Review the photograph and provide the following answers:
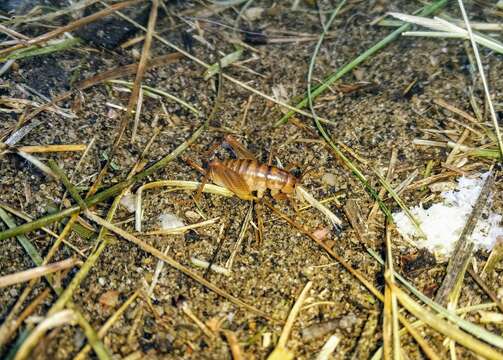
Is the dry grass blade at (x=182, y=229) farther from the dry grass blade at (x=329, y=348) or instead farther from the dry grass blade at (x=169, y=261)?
the dry grass blade at (x=329, y=348)

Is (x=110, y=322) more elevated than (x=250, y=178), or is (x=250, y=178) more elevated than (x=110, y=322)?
(x=250, y=178)

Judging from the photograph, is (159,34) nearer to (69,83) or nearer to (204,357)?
(69,83)

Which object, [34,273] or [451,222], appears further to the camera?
[451,222]

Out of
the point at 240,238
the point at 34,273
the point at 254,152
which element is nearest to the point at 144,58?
the point at 254,152

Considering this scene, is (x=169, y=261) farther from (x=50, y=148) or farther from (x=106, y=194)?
(x=50, y=148)

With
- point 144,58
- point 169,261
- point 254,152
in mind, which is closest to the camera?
point 169,261

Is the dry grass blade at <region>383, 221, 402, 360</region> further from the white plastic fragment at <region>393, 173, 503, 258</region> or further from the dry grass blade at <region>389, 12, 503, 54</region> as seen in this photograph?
the dry grass blade at <region>389, 12, 503, 54</region>

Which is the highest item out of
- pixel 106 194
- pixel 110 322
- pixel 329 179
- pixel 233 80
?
pixel 233 80
